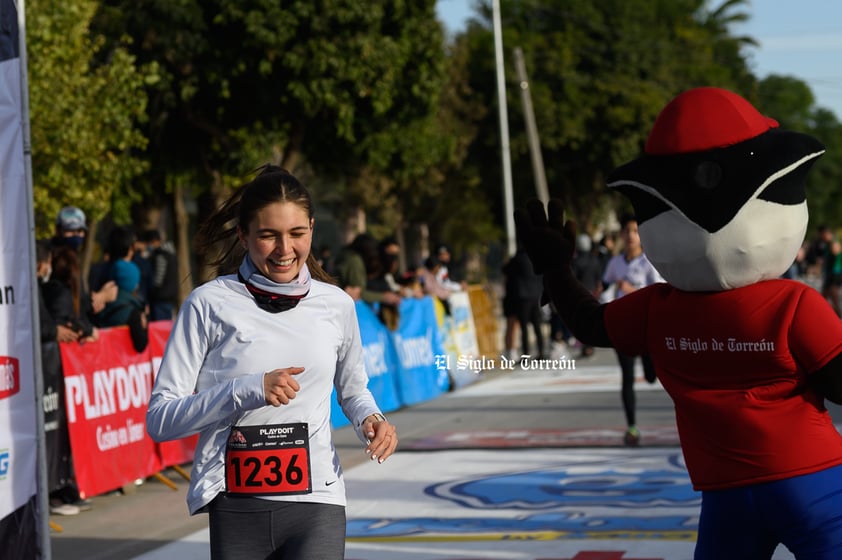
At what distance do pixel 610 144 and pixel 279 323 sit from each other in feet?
157

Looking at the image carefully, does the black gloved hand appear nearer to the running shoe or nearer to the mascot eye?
the mascot eye

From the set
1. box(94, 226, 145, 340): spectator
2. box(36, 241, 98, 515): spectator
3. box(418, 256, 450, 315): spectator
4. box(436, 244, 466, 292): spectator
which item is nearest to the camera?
box(36, 241, 98, 515): spectator

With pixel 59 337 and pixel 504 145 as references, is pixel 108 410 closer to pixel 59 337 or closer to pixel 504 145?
pixel 59 337

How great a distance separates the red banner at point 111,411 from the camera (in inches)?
368

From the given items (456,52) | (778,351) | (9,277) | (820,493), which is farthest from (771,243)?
(456,52)

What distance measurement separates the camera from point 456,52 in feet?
160

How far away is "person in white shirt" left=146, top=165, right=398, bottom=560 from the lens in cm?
410

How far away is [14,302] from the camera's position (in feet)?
21.2

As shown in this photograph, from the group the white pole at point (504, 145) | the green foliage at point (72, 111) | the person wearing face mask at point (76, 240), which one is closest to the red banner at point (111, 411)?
the person wearing face mask at point (76, 240)

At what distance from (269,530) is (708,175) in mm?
1711

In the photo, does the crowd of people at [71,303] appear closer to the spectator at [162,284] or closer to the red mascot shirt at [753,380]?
the spectator at [162,284]

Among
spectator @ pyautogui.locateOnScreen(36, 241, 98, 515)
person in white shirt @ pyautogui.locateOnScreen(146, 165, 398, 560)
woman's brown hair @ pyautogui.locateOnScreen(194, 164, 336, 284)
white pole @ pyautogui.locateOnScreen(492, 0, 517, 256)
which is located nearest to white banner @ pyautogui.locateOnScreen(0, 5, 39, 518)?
woman's brown hair @ pyautogui.locateOnScreen(194, 164, 336, 284)

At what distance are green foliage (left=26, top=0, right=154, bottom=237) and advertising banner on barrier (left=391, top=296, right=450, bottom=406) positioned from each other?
19.3ft

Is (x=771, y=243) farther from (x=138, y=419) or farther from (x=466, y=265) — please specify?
(x=466, y=265)
